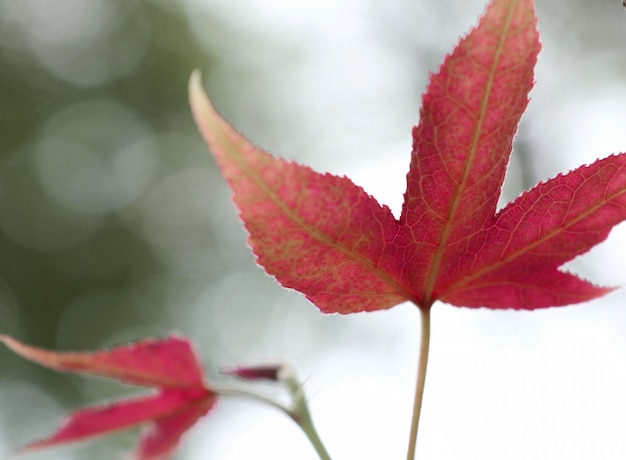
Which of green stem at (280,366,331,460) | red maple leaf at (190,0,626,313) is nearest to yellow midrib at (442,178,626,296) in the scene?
red maple leaf at (190,0,626,313)

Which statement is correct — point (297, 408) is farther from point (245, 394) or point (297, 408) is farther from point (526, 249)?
point (526, 249)

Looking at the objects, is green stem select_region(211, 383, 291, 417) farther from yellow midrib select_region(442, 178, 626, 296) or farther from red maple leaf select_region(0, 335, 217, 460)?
yellow midrib select_region(442, 178, 626, 296)

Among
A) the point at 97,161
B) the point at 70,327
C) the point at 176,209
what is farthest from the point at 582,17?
the point at 70,327

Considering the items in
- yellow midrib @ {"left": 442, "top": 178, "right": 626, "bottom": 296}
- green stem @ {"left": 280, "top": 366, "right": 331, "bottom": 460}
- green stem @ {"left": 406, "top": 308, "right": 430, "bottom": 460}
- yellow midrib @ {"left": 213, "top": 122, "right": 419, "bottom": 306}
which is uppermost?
yellow midrib @ {"left": 442, "top": 178, "right": 626, "bottom": 296}

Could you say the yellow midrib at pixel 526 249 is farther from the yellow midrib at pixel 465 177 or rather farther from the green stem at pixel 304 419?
the green stem at pixel 304 419

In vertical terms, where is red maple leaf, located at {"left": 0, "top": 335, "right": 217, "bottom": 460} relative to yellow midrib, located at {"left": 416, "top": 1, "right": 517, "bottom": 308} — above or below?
below

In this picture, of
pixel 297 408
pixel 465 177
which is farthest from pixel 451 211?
pixel 297 408
